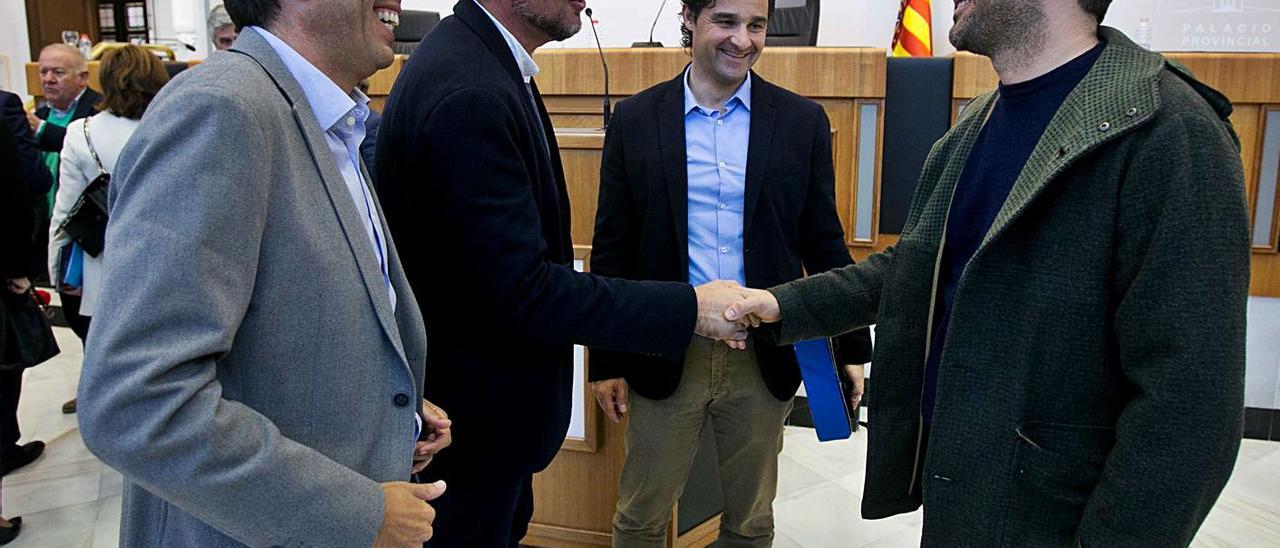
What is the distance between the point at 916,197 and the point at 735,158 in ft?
2.11

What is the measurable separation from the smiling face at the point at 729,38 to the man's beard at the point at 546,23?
46cm

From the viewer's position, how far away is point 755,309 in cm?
168

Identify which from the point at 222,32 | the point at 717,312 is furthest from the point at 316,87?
the point at 222,32

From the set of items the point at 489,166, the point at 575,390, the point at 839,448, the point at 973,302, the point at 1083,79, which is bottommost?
the point at 839,448

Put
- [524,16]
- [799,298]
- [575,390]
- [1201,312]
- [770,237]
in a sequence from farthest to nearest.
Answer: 1. [575,390]
2. [770,237]
3. [799,298]
4. [524,16]
5. [1201,312]

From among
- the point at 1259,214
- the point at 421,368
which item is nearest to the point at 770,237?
the point at 421,368

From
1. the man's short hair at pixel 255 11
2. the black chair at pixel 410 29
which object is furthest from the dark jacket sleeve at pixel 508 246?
the black chair at pixel 410 29

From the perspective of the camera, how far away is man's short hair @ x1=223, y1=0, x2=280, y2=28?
3.20 ft

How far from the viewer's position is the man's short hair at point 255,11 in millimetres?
974

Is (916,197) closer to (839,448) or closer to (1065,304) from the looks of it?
(1065,304)

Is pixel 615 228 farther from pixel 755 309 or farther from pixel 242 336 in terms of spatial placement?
pixel 242 336

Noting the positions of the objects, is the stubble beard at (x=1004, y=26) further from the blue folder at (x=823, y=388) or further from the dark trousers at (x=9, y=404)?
the dark trousers at (x=9, y=404)

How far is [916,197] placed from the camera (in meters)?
1.37

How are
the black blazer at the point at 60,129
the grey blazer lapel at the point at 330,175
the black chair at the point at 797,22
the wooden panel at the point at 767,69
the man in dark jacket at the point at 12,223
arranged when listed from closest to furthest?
the grey blazer lapel at the point at 330,175 → the man in dark jacket at the point at 12,223 → the wooden panel at the point at 767,69 → the black blazer at the point at 60,129 → the black chair at the point at 797,22
